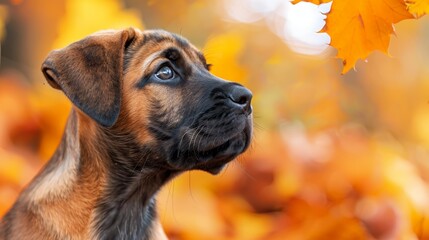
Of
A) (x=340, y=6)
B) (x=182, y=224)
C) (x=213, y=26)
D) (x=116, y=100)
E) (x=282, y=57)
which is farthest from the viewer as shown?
(x=282, y=57)

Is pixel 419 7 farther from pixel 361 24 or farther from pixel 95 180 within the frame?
pixel 95 180

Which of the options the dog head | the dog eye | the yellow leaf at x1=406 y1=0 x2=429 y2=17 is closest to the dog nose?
the dog head

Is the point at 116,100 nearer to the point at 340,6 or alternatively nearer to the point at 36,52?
the point at 340,6

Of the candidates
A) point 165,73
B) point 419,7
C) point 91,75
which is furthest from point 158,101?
point 419,7

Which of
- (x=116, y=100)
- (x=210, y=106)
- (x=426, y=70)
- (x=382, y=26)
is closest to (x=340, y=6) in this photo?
(x=382, y=26)

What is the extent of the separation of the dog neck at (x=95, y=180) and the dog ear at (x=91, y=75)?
209 mm

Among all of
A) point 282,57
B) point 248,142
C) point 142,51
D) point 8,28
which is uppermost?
point 142,51

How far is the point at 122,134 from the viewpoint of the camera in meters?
2.94

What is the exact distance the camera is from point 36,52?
5.15 metres

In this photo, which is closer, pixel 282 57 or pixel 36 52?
pixel 36 52

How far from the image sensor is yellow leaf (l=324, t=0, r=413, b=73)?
7.55 ft

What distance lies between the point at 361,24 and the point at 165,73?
88 centimetres

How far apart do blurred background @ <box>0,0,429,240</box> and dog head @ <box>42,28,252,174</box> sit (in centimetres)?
80

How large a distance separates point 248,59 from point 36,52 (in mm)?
1620
